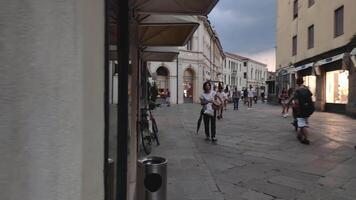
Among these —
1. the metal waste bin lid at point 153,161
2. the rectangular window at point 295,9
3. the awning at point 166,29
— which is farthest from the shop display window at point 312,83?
the metal waste bin lid at point 153,161

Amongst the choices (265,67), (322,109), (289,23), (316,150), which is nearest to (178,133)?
(316,150)

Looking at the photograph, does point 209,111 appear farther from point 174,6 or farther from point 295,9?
point 295,9

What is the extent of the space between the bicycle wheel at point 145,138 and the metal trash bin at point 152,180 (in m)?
4.00

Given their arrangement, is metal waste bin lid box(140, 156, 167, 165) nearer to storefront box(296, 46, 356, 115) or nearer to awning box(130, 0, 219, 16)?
awning box(130, 0, 219, 16)

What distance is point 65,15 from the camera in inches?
66.9

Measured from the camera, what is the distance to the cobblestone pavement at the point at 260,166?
5730 millimetres

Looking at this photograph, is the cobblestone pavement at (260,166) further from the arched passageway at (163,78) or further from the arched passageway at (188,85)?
the arched passageway at (188,85)

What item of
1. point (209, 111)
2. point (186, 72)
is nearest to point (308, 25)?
point (209, 111)

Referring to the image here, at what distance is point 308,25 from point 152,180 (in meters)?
24.7

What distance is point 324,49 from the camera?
23.4 meters

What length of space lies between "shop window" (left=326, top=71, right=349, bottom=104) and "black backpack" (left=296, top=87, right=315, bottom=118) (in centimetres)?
1122

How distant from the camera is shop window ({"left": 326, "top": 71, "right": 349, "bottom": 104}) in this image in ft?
69.2

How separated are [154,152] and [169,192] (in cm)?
328

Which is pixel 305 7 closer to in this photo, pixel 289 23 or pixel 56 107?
pixel 289 23
